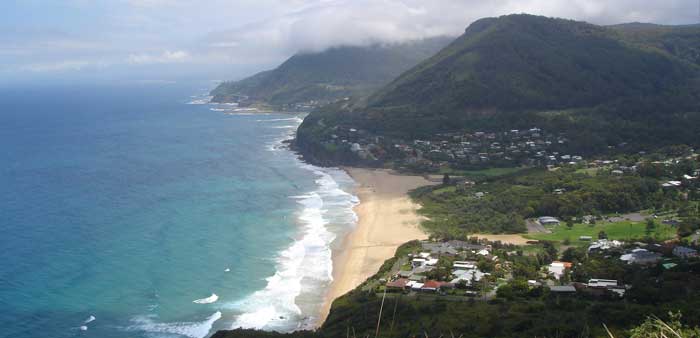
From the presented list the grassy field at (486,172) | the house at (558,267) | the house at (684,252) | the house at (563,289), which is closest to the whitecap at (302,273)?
the house at (563,289)

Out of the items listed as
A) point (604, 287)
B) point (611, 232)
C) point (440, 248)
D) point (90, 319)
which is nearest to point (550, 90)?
point (611, 232)

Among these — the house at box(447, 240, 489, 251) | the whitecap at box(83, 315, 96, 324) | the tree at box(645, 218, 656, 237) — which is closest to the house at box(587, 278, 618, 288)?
the house at box(447, 240, 489, 251)

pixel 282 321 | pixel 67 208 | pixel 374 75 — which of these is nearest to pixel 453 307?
pixel 282 321

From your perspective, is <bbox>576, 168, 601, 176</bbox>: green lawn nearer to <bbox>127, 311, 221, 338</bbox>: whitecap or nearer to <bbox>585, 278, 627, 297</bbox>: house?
<bbox>585, 278, 627, 297</bbox>: house

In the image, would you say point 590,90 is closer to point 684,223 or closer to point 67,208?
point 684,223

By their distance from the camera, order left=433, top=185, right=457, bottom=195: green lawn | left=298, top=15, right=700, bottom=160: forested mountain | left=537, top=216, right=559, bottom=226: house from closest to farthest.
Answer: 1. left=537, top=216, right=559, bottom=226: house
2. left=433, top=185, right=457, bottom=195: green lawn
3. left=298, top=15, right=700, bottom=160: forested mountain

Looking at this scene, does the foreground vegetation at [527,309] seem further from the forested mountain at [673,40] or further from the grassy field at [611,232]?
the forested mountain at [673,40]
